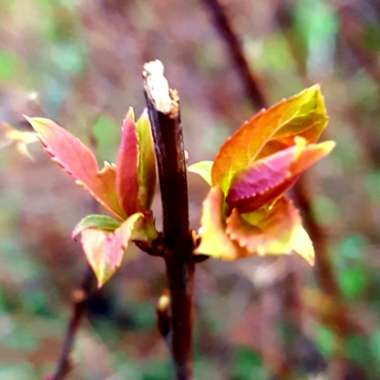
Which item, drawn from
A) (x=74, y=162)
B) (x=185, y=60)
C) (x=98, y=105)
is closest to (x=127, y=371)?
(x=98, y=105)

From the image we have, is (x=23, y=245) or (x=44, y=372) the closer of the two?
(x=44, y=372)

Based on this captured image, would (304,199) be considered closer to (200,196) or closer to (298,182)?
(298,182)

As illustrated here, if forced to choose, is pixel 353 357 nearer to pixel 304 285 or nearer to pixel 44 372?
pixel 304 285

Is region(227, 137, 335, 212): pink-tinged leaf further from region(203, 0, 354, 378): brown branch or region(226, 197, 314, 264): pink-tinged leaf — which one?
region(203, 0, 354, 378): brown branch

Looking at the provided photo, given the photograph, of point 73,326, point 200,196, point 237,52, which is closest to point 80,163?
point 73,326

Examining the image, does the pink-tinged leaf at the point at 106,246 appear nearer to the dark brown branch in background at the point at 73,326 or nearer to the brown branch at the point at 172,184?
the brown branch at the point at 172,184

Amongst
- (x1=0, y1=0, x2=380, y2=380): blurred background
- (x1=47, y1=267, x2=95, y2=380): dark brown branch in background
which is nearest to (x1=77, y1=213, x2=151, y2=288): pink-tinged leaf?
(x1=47, y1=267, x2=95, y2=380): dark brown branch in background
